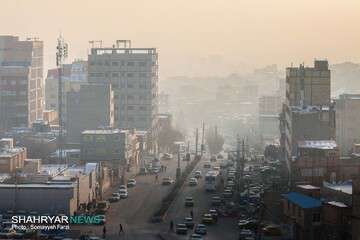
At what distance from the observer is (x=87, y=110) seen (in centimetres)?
3728

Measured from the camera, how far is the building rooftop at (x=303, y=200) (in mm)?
18703

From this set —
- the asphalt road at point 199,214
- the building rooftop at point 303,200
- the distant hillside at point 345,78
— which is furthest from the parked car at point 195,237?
the distant hillside at point 345,78

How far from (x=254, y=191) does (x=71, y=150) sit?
30.9 ft

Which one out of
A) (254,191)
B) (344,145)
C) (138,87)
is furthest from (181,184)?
(138,87)

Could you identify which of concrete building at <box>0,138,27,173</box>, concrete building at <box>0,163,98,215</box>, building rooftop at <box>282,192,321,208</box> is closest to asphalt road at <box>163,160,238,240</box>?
building rooftop at <box>282,192,321,208</box>

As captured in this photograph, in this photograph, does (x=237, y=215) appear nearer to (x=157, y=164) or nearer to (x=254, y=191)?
(x=254, y=191)

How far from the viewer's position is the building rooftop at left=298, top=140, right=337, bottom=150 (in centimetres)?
2492

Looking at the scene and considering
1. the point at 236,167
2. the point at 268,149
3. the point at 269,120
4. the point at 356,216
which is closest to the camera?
the point at 356,216

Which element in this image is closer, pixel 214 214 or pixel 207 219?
pixel 207 219

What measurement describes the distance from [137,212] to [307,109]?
7.97 m

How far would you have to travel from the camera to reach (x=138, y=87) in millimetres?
42594

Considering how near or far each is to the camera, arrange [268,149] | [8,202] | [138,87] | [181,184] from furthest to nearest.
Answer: [138,87]
[268,149]
[181,184]
[8,202]

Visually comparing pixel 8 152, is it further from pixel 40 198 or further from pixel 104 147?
pixel 40 198

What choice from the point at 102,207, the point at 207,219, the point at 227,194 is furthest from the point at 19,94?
the point at 207,219
